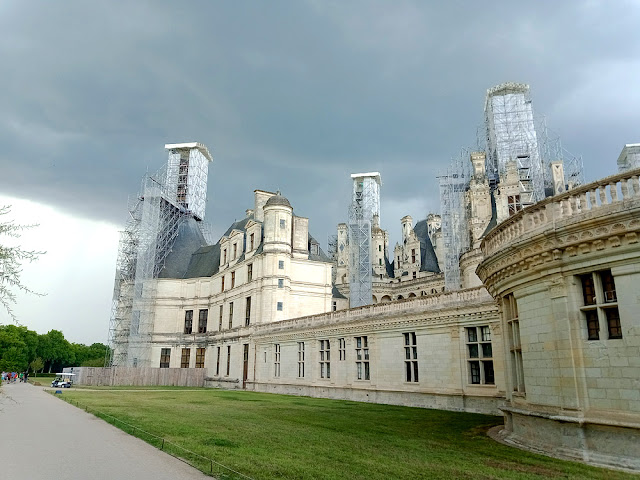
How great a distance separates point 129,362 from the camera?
5297 cm

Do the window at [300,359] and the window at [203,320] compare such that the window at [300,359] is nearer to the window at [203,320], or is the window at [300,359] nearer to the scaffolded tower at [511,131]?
the window at [203,320]

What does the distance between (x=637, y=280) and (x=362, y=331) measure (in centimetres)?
1915

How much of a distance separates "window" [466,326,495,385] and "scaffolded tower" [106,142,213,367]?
139 feet

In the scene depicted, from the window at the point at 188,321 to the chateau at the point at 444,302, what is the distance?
44cm

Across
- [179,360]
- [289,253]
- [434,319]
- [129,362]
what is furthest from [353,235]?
[434,319]

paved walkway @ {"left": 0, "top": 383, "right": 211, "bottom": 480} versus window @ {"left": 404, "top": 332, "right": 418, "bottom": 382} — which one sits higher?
window @ {"left": 404, "top": 332, "right": 418, "bottom": 382}

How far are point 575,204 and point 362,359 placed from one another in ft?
62.2

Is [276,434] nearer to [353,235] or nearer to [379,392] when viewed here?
[379,392]

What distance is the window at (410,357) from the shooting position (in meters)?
23.9

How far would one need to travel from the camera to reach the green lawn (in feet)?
29.1

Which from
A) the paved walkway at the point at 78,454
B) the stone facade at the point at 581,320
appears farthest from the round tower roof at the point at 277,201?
the stone facade at the point at 581,320

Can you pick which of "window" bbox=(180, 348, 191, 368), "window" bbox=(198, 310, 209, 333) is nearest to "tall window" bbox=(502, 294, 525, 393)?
"window" bbox=(198, 310, 209, 333)

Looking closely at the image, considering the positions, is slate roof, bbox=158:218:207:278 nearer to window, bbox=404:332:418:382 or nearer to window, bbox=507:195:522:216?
window, bbox=507:195:522:216

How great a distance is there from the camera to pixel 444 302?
74.3 ft
